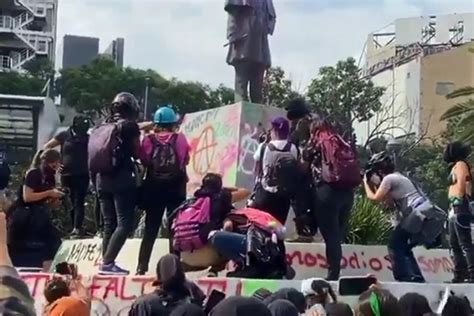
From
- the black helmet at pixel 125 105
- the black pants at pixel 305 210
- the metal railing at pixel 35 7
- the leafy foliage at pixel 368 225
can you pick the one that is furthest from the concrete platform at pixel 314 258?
the metal railing at pixel 35 7

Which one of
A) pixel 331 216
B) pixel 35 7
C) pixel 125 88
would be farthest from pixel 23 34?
pixel 331 216

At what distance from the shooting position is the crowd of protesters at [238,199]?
940cm

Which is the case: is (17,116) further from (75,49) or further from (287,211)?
(75,49)

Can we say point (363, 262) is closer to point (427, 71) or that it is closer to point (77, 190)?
point (77, 190)

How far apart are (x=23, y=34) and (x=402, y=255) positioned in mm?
71591

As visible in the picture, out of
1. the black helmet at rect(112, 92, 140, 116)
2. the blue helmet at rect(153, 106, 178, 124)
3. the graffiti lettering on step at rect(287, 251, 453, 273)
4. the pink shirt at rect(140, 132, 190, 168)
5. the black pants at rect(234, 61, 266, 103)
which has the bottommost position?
the graffiti lettering on step at rect(287, 251, 453, 273)

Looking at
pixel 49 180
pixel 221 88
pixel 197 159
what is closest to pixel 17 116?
pixel 197 159

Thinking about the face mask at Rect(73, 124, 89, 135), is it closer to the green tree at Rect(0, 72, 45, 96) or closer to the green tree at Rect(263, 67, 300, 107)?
the green tree at Rect(263, 67, 300, 107)

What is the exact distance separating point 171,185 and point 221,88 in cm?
4531

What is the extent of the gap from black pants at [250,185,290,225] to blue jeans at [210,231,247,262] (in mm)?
1030

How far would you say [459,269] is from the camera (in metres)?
10.2

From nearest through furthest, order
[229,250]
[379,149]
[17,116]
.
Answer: [229,250] < [379,149] < [17,116]

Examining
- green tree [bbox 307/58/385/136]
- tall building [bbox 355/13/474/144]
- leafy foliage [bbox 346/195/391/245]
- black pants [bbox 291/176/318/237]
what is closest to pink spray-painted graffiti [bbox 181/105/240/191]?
leafy foliage [bbox 346/195/391/245]

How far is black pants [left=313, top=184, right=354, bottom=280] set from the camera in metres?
9.82
